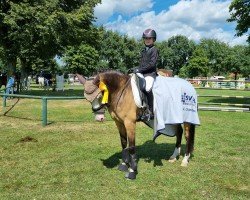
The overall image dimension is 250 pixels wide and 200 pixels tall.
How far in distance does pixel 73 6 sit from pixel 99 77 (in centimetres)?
2891

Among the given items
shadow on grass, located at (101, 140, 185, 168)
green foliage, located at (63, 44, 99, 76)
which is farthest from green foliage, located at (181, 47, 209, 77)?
shadow on grass, located at (101, 140, 185, 168)

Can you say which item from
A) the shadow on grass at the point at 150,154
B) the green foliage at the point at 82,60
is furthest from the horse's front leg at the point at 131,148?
the green foliage at the point at 82,60

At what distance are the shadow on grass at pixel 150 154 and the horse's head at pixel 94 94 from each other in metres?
1.65

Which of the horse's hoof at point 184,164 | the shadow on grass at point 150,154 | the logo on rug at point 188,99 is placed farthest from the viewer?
the shadow on grass at point 150,154

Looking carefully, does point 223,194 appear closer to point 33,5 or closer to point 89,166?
point 89,166

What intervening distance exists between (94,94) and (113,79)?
64 cm

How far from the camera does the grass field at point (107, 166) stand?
21.1ft

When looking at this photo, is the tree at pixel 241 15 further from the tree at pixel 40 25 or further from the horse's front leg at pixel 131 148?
the horse's front leg at pixel 131 148

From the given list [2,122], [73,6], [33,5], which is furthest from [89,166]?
[73,6]

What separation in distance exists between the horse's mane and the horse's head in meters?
0.15

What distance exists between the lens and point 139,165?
809cm

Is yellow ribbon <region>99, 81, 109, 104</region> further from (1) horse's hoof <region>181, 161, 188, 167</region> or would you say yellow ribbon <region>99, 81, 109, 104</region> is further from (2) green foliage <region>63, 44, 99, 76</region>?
(2) green foliage <region>63, 44, 99, 76</region>

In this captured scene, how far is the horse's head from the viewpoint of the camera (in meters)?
6.84

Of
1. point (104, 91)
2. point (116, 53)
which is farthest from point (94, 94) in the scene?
point (116, 53)
